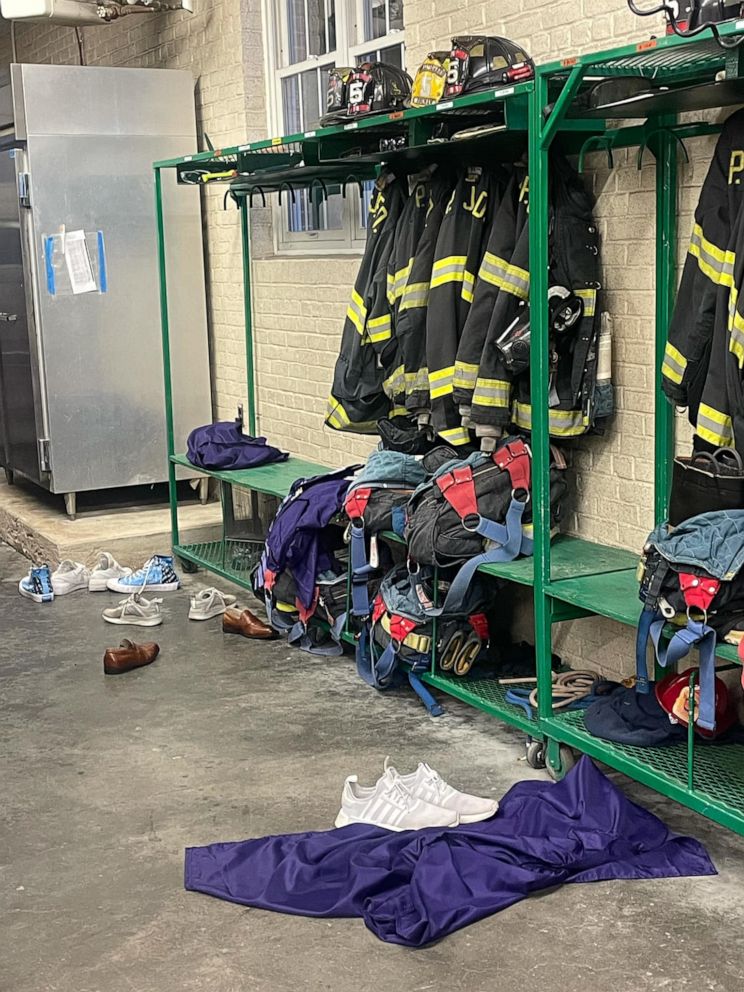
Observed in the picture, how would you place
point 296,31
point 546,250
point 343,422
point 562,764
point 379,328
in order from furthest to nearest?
point 296,31 → point 343,422 → point 379,328 → point 562,764 → point 546,250

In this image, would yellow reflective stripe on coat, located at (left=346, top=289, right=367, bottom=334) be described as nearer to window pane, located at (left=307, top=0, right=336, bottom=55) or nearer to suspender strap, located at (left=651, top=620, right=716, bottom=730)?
window pane, located at (left=307, top=0, right=336, bottom=55)

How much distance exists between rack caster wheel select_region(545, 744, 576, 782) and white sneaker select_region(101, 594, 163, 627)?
7.16 ft

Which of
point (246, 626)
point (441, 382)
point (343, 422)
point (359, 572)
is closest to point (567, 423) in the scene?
point (441, 382)

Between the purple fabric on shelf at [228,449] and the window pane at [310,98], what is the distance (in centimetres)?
141

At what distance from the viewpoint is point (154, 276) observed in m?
6.51

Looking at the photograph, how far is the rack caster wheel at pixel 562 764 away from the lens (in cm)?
357

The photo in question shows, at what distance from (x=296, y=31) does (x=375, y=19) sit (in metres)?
0.79

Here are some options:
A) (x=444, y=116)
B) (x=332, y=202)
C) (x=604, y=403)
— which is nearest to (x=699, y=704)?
(x=604, y=403)

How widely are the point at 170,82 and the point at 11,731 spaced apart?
Answer: 3.59 m

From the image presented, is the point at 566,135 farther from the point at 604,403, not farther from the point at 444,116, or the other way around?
the point at 604,403

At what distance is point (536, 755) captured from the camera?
3.67 metres

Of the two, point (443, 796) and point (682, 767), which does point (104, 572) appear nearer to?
point (443, 796)

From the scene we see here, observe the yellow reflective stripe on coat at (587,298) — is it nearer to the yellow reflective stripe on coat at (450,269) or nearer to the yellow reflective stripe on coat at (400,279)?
the yellow reflective stripe on coat at (450,269)

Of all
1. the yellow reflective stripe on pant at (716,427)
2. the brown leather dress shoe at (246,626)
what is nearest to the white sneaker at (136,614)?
the brown leather dress shoe at (246,626)
